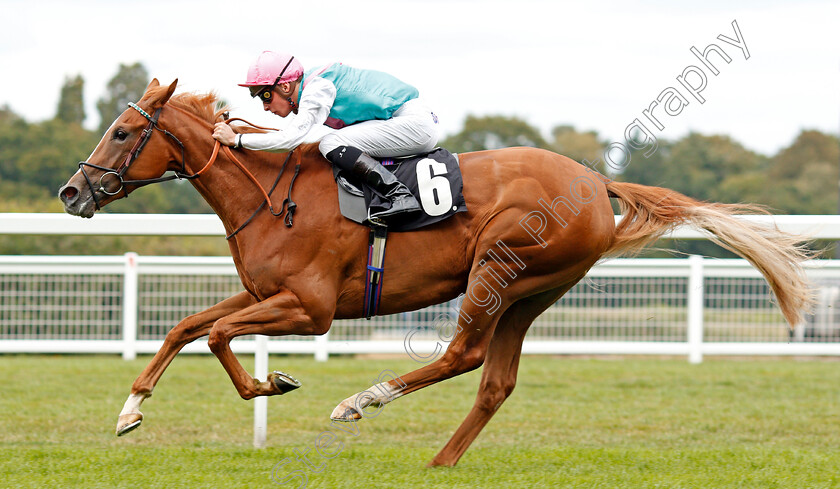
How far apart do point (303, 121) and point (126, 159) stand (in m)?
0.84

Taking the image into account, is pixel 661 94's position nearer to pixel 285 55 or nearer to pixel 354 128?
pixel 354 128

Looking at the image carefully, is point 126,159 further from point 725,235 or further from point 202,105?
point 725,235

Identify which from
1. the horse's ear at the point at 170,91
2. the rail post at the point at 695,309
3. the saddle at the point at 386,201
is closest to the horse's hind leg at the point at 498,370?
the saddle at the point at 386,201

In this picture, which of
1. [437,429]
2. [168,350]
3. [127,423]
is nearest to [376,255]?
[168,350]

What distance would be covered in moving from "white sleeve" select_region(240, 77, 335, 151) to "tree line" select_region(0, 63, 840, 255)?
158cm

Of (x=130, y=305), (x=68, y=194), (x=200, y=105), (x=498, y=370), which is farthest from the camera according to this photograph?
(x=130, y=305)

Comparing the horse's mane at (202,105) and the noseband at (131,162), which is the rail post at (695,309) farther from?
the noseband at (131,162)

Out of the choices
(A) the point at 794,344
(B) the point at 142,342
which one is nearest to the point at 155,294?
(B) the point at 142,342

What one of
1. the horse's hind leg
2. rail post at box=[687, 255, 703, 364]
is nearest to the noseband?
the horse's hind leg

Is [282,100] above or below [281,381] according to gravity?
above

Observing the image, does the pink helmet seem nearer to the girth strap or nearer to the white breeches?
the white breeches

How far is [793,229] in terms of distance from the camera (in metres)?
4.89

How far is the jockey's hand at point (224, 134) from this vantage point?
4207mm

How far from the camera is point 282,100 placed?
4.27m
